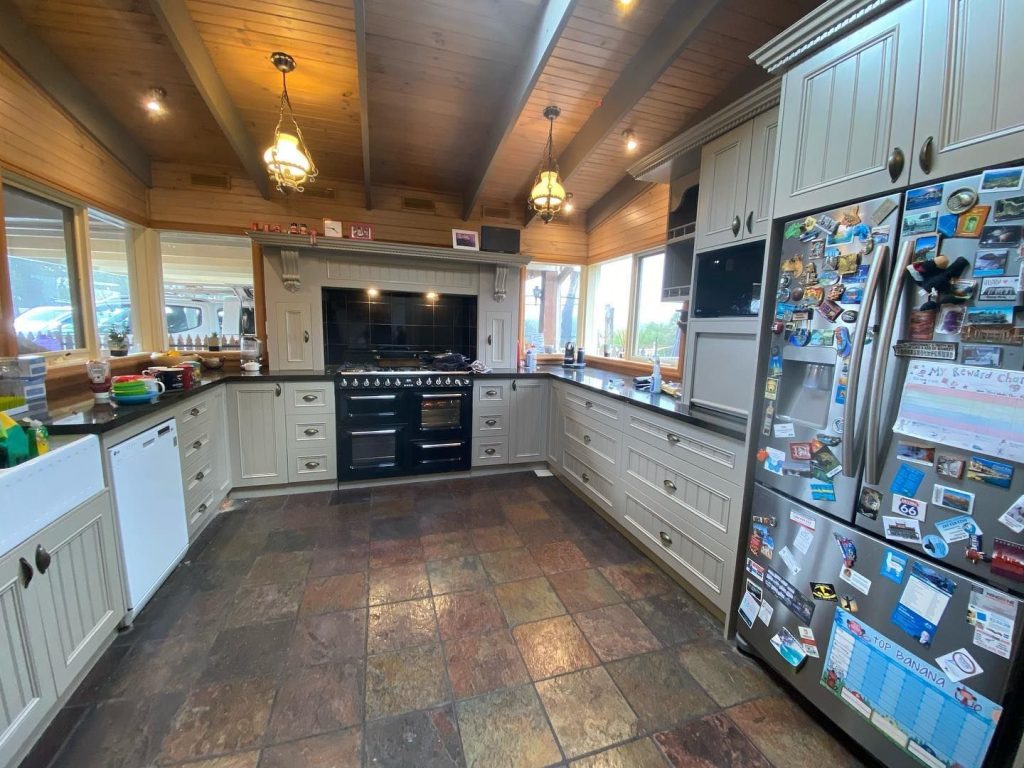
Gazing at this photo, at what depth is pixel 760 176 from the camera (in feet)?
6.18

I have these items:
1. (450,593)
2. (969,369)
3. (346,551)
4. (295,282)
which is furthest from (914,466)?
(295,282)

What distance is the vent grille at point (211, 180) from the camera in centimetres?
329

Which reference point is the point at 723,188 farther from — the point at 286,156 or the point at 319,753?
the point at 319,753

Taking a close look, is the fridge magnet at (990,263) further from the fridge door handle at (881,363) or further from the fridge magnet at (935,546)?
the fridge magnet at (935,546)

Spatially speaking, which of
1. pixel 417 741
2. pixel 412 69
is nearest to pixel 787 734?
pixel 417 741

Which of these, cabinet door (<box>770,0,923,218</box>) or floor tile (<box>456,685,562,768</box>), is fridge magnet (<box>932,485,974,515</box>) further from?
floor tile (<box>456,685,562,768</box>)

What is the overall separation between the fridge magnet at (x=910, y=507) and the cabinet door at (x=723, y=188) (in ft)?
4.51

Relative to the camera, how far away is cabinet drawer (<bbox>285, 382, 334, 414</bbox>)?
10.1ft

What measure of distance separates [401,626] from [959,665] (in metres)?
1.87

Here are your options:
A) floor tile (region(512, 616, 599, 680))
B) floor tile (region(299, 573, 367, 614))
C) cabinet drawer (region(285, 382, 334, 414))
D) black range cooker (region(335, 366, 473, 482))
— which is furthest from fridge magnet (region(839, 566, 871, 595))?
cabinet drawer (region(285, 382, 334, 414))

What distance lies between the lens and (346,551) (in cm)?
238

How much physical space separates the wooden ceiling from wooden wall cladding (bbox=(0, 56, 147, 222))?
317 mm

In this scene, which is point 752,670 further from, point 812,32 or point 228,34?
point 228,34

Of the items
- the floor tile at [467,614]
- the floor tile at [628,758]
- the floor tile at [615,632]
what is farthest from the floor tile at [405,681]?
the floor tile at [615,632]
